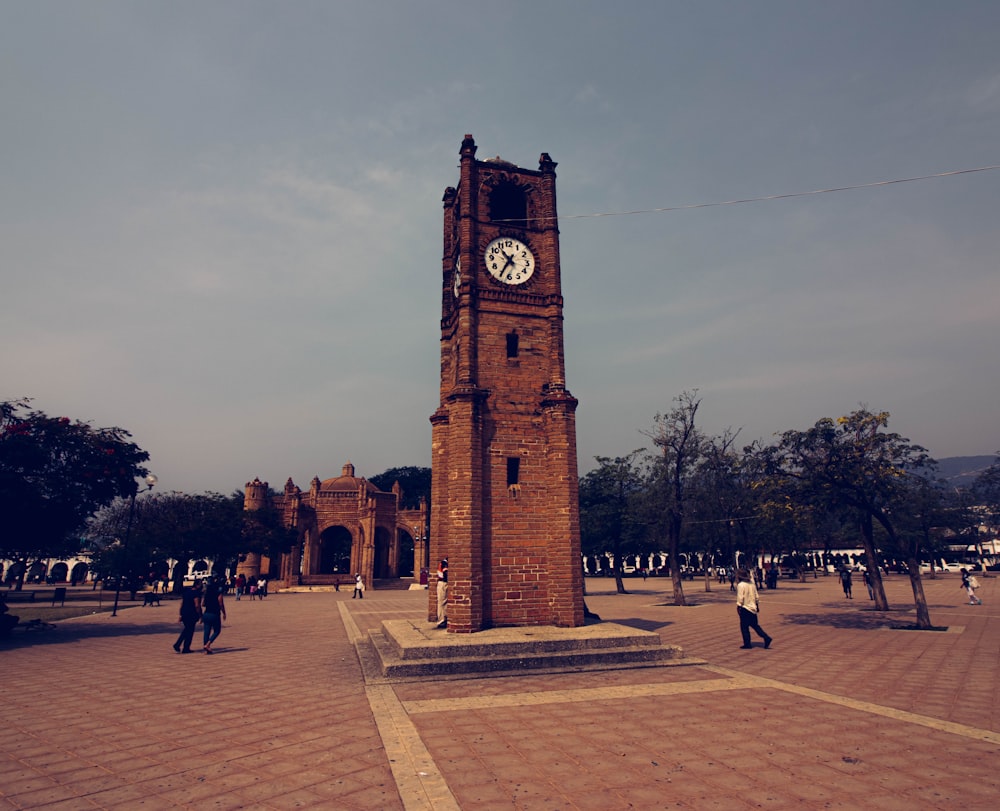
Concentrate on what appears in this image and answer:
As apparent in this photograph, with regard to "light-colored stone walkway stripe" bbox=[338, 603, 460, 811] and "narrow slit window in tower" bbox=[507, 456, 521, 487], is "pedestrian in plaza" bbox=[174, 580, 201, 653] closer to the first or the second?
"light-colored stone walkway stripe" bbox=[338, 603, 460, 811]

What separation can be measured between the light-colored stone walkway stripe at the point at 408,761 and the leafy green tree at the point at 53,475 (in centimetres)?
1496

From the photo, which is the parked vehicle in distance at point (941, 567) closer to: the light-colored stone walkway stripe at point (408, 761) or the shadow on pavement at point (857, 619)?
the shadow on pavement at point (857, 619)

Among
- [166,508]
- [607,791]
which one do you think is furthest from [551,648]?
[166,508]

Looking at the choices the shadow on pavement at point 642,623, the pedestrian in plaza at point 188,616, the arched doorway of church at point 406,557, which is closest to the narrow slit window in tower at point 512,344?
the shadow on pavement at point 642,623

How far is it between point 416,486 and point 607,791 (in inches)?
3402

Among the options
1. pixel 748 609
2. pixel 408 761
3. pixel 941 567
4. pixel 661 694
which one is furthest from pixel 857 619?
pixel 941 567

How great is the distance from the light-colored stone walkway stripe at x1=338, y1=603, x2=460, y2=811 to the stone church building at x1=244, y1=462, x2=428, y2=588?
36.9 meters

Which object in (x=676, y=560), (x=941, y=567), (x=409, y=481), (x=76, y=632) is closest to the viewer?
(x=76, y=632)

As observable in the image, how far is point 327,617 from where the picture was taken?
2259 cm

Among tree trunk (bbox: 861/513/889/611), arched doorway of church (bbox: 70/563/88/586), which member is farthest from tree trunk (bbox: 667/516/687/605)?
arched doorway of church (bbox: 70/563/88/586)

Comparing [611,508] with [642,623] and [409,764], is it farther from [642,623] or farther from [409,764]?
[409,764]

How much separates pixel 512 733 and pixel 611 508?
2884 centimetres

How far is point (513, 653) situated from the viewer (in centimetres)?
1137

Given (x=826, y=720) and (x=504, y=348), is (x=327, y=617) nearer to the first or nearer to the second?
(x=504, y=348)
